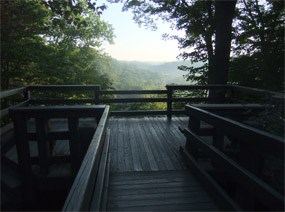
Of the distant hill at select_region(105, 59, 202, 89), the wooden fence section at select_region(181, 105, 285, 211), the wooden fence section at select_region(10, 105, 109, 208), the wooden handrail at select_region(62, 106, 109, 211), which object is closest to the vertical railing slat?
the wooden fence section at select_region(10, 105, 109, 208)

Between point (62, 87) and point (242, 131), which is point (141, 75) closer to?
point (62, 87)

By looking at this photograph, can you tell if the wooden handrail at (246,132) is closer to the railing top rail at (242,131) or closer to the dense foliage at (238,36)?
the railing top rail at (242,131)

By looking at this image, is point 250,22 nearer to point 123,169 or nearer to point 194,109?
point 194,109


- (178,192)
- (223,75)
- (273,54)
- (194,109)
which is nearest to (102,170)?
(178,192)

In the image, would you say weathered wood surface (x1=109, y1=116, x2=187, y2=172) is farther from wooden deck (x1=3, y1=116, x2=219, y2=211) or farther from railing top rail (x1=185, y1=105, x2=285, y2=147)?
→ railing top rail (x1=185, y1=105, x2=285, y2=147)

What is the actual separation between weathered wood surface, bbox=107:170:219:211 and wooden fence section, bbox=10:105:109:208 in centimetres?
65

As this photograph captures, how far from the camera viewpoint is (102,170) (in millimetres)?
2568

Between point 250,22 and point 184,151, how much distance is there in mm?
9112

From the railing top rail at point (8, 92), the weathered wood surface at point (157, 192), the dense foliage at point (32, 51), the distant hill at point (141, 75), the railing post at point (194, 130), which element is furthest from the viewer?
the distant hill at point (141, 75)

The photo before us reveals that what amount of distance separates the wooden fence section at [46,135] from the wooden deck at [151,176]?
0.64m

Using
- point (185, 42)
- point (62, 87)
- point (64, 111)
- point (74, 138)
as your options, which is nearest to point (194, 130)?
point (74, 138)

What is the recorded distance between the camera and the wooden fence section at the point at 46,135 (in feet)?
10.5

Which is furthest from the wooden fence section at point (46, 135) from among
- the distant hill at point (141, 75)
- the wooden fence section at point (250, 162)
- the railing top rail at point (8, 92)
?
the distant hill at point (141, 75)

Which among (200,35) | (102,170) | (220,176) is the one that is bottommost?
(220,176)
